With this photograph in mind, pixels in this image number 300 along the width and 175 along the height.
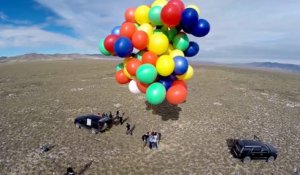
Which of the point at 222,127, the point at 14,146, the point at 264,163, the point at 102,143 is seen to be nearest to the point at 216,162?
the point at 264,163

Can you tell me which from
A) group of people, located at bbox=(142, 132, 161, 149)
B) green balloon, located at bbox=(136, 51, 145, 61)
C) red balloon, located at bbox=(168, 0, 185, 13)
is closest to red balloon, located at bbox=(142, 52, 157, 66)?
green balloon, located at bbox=(136, 51, 145, 61)

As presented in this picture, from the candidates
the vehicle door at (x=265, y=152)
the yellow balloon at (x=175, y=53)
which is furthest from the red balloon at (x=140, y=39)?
the vehicle door at (x=265, y=152)

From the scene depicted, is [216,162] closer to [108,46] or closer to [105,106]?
[108,46]

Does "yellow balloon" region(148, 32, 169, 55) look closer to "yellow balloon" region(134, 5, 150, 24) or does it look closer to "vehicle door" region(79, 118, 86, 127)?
"yellow balloon" region(134, 5, 150, 24)

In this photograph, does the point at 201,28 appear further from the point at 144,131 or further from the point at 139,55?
the point at 144,131

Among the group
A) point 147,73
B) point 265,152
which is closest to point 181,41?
point 147,73

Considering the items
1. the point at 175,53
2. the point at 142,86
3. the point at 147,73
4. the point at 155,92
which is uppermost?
the point at 175,53

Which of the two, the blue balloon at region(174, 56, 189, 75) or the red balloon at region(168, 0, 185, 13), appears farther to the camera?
the blue balloon at region(174, 56, 189, 75)
